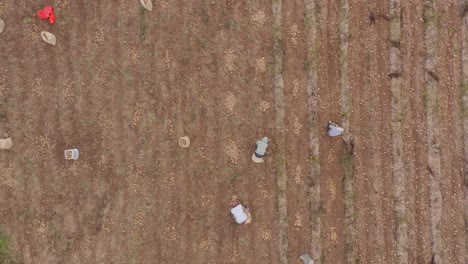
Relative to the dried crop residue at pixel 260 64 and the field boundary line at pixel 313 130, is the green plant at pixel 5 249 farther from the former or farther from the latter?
the field boundary line at pixel 313 130

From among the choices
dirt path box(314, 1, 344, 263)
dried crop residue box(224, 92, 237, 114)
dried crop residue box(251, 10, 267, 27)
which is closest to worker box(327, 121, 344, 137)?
dirt path box(314, 1, 344, 263)

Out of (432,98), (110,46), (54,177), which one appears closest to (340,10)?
(432,98)

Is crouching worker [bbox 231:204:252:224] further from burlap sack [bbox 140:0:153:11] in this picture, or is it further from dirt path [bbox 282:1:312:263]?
burlap sack [bbox 140:0:153:11]

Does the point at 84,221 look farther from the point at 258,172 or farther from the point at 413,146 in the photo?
the point at 413,146

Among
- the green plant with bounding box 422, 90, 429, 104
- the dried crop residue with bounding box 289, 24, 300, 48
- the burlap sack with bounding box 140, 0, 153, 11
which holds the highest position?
the burlap sack with bounding box 140, 0, 153, 11

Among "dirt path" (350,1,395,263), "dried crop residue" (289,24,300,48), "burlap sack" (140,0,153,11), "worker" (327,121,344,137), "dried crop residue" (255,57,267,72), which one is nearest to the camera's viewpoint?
"burlap sack" (140,0,153,11)

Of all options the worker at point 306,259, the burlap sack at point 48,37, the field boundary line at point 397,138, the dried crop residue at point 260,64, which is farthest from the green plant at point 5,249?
the field boundary line at point 397,138
